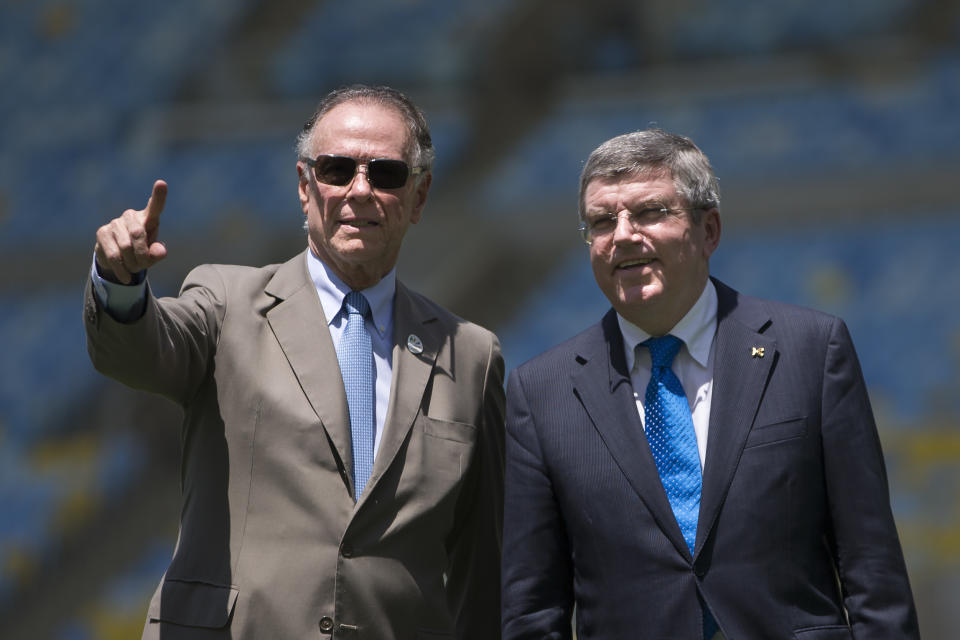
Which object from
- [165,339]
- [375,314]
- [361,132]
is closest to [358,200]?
[361,132]

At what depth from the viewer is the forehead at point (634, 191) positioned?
2.55 metres

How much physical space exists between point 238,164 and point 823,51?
4.79m

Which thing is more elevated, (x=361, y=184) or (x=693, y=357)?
(x=361, y=184)

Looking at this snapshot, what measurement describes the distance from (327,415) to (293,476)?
5.4 inches

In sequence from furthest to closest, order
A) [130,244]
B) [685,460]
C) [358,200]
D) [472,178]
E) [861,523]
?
[472,178], [358,200], [685,460], [861,523], [130,244]

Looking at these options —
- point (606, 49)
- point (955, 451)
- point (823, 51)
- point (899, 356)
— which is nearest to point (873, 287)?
point (899, 356)

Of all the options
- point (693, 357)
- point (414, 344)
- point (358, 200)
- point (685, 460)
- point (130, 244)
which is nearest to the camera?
point (130, 244)

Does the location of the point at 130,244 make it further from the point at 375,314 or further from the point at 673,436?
the point at 673,436

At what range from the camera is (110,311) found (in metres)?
2.32

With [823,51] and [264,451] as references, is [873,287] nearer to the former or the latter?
[823,51]

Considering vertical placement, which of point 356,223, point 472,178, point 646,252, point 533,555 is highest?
point 472,178

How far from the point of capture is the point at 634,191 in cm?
255

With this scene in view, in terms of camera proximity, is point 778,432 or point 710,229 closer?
point 778,432

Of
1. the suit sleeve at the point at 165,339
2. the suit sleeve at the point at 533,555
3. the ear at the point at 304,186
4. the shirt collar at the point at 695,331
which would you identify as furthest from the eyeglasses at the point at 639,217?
the suit sleeve at the point at 165,339
